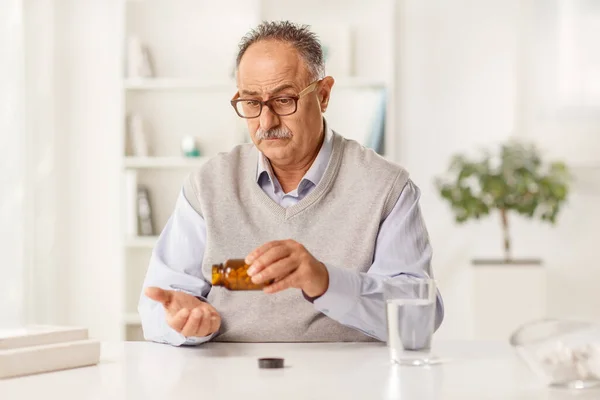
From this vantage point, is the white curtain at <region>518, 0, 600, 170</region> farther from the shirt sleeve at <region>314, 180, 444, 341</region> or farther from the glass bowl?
the glass bowl

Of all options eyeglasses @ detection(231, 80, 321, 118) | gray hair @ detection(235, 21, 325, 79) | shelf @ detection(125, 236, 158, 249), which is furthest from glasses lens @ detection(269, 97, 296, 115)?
shelf @ detection(125, 236, 158, 249)

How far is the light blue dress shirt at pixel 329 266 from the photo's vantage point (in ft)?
5.98

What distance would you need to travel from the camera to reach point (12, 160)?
3996 mm

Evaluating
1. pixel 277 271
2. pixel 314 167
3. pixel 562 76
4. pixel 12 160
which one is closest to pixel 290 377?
pixel 277 271

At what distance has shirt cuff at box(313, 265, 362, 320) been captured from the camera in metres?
1.78

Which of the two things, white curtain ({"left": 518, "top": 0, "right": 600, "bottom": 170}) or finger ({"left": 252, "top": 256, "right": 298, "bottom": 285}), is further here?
white curtain ({"left": 518, "top": 0, "right": 600, "bottom": 170})

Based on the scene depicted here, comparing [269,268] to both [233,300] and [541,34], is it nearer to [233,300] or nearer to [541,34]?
[233,300]

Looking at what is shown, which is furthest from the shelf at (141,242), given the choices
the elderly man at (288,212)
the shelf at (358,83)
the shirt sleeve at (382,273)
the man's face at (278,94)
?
the shirt sleeve at (382,273)

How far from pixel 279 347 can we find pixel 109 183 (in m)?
Result: 3.17

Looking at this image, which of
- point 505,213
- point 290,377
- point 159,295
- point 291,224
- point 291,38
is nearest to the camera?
point 290,377

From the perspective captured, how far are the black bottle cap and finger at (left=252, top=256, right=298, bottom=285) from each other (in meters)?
0.14

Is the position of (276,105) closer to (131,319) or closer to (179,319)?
(179,319)

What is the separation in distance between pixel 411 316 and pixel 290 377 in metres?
0.24

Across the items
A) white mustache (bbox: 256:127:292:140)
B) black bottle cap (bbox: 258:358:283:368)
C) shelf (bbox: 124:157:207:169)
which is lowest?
black bottle cap (bbox: 258:358:283:368)
